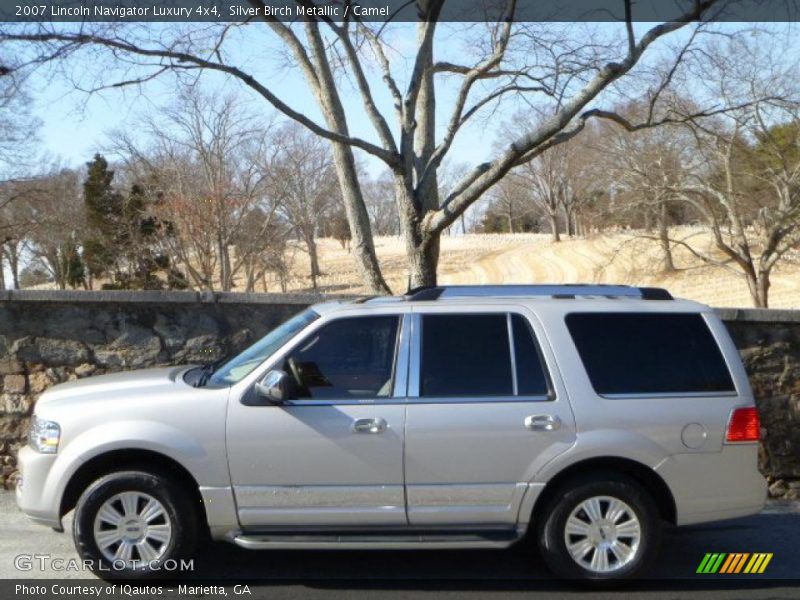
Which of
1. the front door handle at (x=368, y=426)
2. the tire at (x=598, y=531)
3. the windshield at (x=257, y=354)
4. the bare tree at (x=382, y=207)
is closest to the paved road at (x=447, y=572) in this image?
the tire at (x=598, y=531)

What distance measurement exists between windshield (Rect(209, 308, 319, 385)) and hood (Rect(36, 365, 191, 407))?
0.85ft

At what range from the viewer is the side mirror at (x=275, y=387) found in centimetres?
570

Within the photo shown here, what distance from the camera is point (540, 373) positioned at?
5.94m

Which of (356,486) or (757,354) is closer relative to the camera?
(356,486)

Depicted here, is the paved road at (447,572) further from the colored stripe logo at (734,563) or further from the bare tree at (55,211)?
the bare tree at (55,211)

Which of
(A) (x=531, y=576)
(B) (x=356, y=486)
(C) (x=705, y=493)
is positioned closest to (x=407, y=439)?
(B) (x=356, y=486)

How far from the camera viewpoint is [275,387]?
5.70 metres

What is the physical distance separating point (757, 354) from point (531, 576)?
3.48 meters

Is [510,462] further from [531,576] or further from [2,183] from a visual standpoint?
[2,183]

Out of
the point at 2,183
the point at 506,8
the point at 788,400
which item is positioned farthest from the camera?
the point at 2,183

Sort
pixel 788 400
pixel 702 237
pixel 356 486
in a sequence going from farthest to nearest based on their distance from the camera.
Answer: pixel 702 237 < pixel 788 400 < pixel 356 486

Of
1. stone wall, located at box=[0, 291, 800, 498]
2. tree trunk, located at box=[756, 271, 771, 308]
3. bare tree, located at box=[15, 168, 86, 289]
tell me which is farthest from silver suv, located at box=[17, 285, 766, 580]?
bare tree, located at box=[15, 168, 86, 289]

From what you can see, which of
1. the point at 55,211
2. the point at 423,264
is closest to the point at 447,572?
the point at 423,264

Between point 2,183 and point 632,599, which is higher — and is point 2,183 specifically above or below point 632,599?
above
